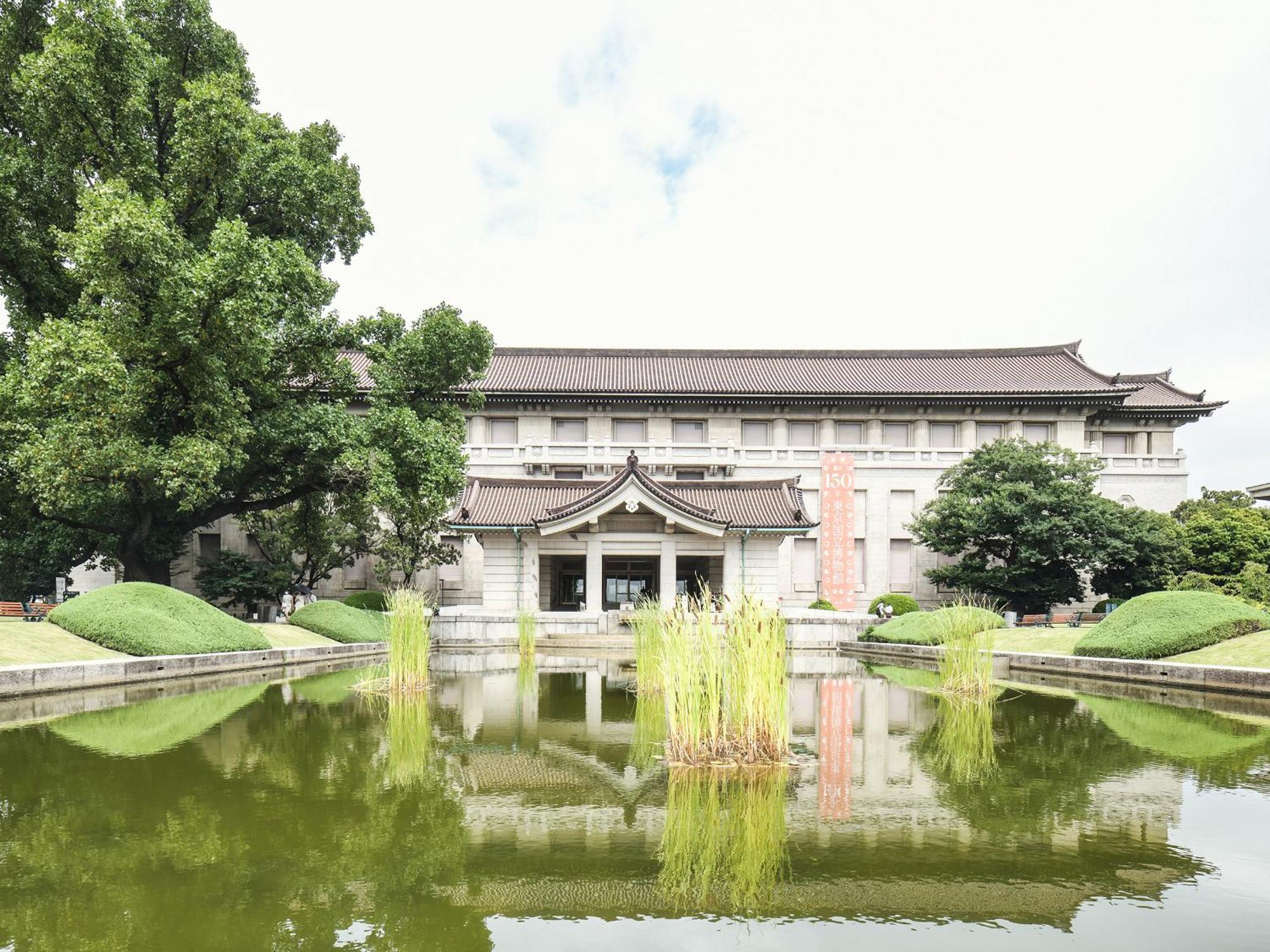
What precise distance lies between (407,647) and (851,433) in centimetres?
2672

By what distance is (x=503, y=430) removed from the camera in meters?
33.1

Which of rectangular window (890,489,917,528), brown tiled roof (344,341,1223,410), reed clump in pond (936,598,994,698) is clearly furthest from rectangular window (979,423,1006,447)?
reed clump in pond (936,598,994,698)

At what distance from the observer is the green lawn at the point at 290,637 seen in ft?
47.6

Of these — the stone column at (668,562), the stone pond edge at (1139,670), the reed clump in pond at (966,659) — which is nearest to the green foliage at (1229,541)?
the stone pond edge at (1139,670)

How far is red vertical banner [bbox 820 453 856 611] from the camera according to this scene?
29.3 m

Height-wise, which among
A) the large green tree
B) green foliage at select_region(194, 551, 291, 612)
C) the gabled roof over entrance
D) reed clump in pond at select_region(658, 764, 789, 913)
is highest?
the large green tree

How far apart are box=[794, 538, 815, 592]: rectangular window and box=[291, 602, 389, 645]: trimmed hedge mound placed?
17.6 meters

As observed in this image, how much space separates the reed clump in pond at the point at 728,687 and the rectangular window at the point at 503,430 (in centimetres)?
2772

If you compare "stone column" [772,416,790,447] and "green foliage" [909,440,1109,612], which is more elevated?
"stone column" [772,416,790,447]

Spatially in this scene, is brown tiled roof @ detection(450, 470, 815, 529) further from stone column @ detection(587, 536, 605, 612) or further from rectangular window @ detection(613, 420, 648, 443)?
rectangular window @ detection(613, 420, 648, 443)

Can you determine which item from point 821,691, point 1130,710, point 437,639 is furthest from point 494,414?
point 1130,710

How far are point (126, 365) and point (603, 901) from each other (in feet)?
48.7

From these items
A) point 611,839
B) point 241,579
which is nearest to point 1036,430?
point 241,579

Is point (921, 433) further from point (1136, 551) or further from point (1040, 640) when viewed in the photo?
point (1040, 640)
